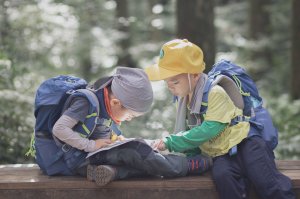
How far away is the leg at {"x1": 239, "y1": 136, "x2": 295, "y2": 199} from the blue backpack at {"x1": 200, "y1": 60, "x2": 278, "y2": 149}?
0.35 feet

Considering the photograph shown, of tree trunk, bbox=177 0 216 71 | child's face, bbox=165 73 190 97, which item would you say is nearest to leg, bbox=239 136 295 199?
child's face, bbox=165 73 190 97

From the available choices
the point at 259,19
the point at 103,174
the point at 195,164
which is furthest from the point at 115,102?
the point at 259,19

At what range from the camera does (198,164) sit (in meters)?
3.96

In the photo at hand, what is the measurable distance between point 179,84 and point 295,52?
6.43m

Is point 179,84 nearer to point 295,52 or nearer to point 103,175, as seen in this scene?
point 103,175

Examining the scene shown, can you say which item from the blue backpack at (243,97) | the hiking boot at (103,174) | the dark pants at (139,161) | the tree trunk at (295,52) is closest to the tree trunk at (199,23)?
the tree trunk at (295,52)

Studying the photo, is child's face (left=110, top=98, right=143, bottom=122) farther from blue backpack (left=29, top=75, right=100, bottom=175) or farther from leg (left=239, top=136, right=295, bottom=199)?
leg (left=239, top=136, right=295, bottom=199)

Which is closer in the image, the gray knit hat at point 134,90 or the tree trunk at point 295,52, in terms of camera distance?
Answer: the gray knit hat at point 134,90

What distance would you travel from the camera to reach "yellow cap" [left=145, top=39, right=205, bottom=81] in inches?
153

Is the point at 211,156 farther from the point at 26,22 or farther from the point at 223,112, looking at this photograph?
the point at 26,22

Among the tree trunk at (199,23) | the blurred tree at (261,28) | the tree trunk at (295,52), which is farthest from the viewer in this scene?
the blurred tree at (261,28)

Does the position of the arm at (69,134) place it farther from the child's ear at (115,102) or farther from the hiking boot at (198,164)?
the hiking boot at (198,164)

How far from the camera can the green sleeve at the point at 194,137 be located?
12.5 feet

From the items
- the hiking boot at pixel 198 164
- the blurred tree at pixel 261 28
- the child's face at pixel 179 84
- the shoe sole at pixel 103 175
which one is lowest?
the blurred tree at pixel 261 28
